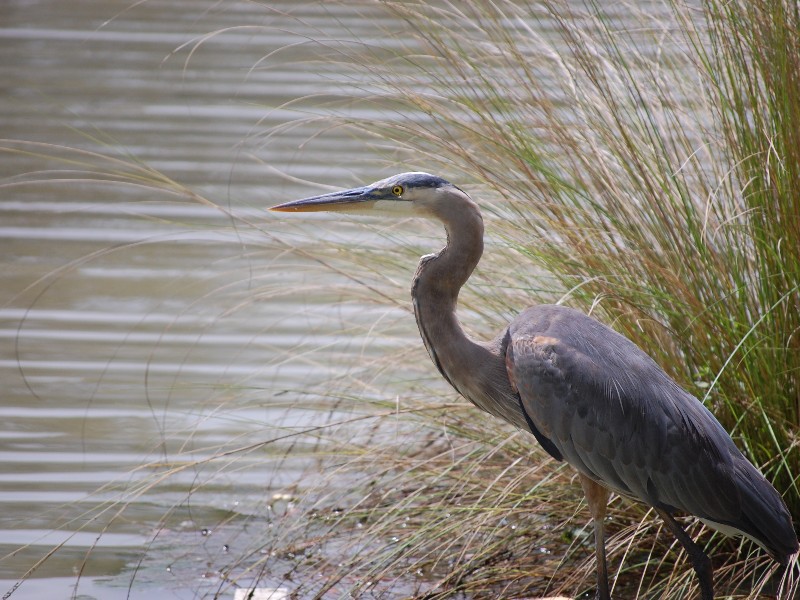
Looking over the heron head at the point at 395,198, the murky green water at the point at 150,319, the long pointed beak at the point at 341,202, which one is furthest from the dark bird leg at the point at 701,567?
the murky green water at the point at 150,319

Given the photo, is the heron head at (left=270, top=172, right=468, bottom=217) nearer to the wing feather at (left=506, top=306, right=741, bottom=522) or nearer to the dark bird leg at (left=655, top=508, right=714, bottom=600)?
the wing feather at (left=506, top=306, right=741, bottom=522)

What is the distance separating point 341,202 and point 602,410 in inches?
37.4

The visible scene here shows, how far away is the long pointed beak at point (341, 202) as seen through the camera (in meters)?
3.36

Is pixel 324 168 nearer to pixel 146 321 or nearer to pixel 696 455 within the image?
pixel 146 321

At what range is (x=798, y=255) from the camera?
3531mm

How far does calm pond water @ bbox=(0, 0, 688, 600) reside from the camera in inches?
157

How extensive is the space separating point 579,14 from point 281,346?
2.03m

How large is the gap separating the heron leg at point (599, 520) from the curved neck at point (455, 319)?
29 cm

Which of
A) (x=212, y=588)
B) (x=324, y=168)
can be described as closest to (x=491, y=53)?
(x=212, y=588)

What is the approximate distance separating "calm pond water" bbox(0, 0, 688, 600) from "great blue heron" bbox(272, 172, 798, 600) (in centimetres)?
75

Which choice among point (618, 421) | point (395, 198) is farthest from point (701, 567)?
point (395, 198)

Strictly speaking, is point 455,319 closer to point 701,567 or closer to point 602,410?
point 602,410

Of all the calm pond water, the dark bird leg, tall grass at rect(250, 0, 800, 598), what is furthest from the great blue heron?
the calm pond water

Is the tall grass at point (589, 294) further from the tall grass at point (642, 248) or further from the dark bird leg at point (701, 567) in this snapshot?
the dark bird leg at point (701, 567)
